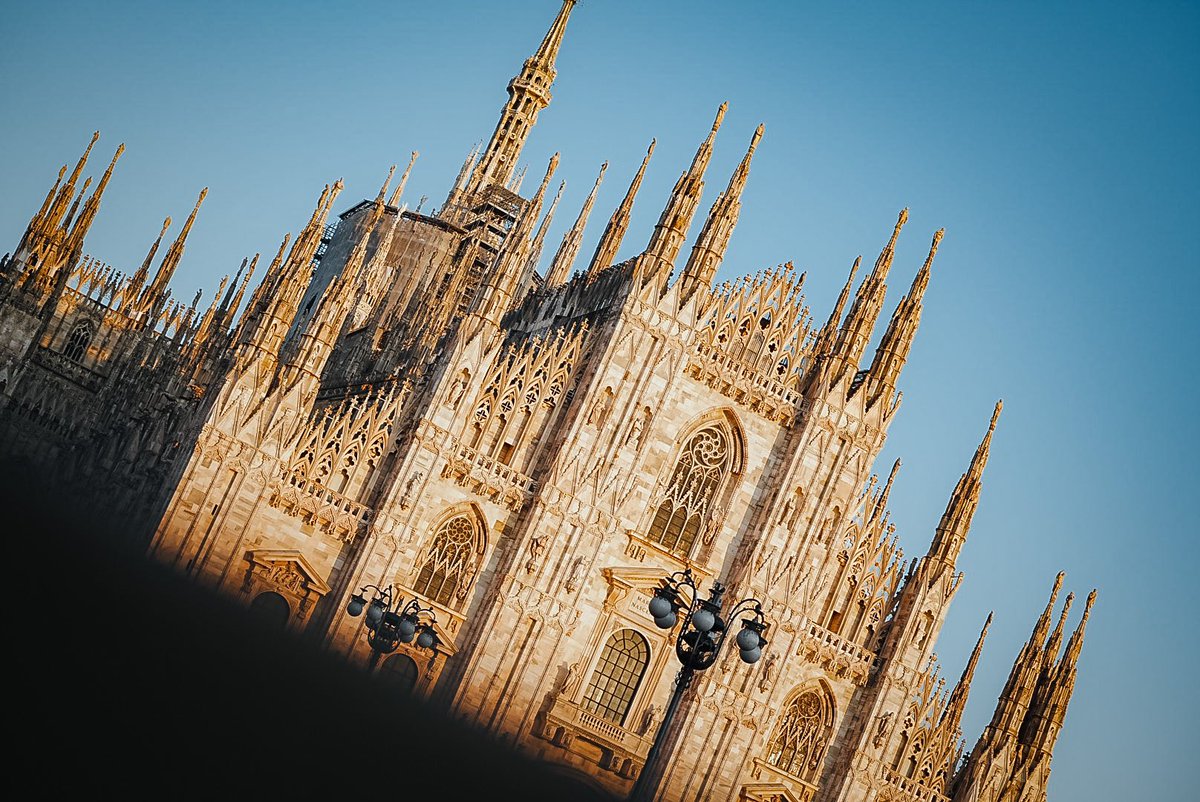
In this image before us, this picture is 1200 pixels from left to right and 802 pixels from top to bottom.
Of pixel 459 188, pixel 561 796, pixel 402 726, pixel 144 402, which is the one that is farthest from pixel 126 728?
pixel 459 188

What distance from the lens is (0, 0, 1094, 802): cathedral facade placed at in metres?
35.9

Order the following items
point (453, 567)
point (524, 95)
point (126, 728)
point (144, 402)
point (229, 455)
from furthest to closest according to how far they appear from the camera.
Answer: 1. point (524, 95)
2. point (144, 402)
3. point (453, 567)
4. point (229, 455)
5. point (126, 728)

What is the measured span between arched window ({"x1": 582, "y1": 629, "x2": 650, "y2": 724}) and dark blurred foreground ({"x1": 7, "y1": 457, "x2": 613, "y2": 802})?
1039 inches

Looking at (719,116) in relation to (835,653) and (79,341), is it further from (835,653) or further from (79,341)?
(79,341)

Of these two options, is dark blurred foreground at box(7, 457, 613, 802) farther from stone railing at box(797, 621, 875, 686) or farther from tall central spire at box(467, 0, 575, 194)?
tall central spire at box(467, 0, 575, 194)

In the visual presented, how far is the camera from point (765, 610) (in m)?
39.3

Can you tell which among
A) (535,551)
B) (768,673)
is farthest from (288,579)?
(768,673)

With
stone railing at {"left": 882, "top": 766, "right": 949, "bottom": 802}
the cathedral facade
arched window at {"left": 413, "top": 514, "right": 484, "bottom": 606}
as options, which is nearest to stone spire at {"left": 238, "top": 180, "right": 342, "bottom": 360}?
the cathedral facade

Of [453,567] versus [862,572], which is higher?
[862,572]

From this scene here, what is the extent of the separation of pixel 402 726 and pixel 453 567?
85.1 feet

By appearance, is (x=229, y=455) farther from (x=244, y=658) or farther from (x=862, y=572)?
(x=244, y=658)

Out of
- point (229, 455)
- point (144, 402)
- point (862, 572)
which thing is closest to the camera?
point (229, 455)

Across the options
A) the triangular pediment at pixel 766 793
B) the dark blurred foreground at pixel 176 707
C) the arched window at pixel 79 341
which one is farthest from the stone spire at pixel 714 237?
the arched window at pixel 79 341

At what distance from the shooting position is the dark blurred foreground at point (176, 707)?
29.8 ft
